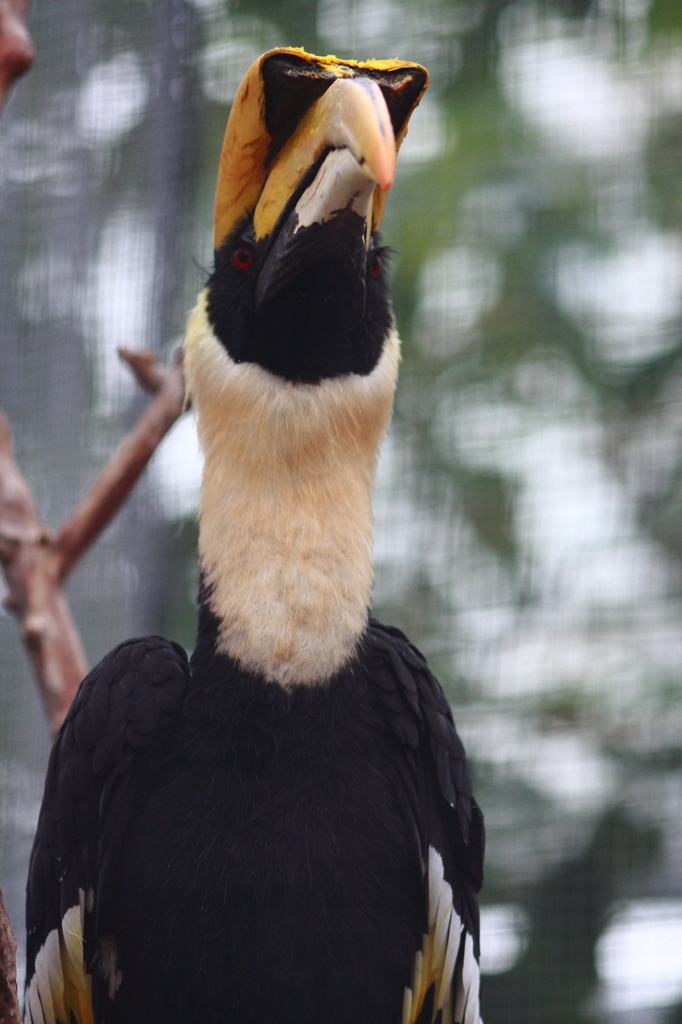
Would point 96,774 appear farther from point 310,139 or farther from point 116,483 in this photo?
point 310,139

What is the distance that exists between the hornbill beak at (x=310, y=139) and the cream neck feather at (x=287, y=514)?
0.19 metres

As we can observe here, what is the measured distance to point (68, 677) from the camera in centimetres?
183

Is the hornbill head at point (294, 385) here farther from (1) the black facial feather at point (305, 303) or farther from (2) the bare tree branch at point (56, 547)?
(2) the bare tree branch at point (56, 547)

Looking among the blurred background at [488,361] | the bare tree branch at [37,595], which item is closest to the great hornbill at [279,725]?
the bare tree branch at [37,595]

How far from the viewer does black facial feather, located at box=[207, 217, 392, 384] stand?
1.41 meters

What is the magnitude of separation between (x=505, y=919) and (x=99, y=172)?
2.06 metres

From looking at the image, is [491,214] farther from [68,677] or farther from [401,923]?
[401,923]

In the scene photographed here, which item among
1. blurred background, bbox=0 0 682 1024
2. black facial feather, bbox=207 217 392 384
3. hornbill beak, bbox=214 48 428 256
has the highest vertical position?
hornbill beak, bbox=214 48 428 256

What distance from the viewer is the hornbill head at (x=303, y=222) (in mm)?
1362

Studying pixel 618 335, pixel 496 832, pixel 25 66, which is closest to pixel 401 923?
pixel 25 66

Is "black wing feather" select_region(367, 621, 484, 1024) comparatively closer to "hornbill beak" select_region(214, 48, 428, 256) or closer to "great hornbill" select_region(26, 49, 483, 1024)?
"great hornbill" select_region(26, 49, 483, 1024)

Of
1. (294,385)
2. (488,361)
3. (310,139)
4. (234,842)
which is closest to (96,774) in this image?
(234,842)

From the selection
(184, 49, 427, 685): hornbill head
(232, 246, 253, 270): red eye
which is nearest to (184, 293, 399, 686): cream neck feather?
(184, 49, 427, 685): hornbill head

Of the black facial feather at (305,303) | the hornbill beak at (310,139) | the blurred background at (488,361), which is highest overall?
the hornbill beak at (310,139)
